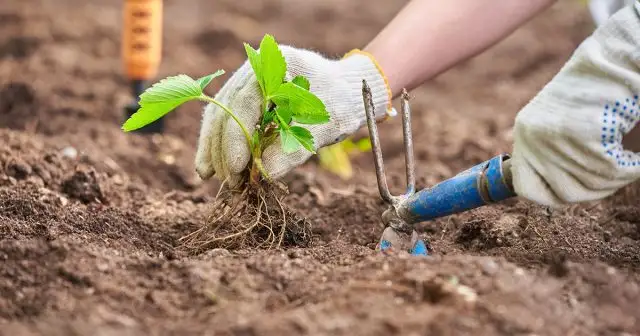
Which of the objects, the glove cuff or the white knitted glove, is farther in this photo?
the glove cuff

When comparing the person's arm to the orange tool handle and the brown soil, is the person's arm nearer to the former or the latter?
the brown soil

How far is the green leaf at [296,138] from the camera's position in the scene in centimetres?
191

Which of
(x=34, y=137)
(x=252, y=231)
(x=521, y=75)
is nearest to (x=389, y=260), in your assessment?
(x=252, y=231)

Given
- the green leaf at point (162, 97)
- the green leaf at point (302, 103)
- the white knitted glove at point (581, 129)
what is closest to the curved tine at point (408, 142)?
the green leaf at point (302, 103)

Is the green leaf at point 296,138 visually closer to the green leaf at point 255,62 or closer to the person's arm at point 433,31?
the green leaf at point 255,62

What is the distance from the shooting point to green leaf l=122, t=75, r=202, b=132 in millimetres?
1838

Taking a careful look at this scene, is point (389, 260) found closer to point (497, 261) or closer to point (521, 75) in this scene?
point (497, 261)

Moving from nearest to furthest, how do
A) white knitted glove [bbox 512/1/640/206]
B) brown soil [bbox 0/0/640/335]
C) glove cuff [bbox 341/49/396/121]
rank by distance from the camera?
brown soil [bbox 0/0/640/335], white knitted glove [bbox 512/1/640/206], glove cuff [bbox 341/49/396/121]

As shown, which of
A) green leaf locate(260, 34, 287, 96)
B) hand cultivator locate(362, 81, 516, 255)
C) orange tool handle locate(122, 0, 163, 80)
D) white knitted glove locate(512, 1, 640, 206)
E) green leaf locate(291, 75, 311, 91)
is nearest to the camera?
white knitted glove locate(512, 1, 640, 206)

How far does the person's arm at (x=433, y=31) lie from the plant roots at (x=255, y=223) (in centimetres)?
44

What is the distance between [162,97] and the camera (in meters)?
1.85

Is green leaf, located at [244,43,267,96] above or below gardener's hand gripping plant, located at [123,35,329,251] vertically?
above

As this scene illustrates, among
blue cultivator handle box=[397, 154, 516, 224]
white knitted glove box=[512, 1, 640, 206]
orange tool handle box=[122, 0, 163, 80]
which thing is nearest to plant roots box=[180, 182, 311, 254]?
blue cultivator handle box=[397, 154, 516, 224]

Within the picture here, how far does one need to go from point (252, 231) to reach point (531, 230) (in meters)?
0.67
